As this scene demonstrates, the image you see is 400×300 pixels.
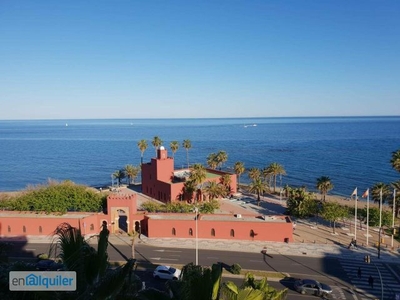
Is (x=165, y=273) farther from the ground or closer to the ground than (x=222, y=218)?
closer to the ground

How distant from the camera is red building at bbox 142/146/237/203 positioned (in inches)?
2175

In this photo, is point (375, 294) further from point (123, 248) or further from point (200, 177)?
point (200, 177)

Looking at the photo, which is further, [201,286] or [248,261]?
[248,261]

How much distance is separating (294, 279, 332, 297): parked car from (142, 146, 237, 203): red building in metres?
30.2

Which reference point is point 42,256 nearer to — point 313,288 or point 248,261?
point 248,261

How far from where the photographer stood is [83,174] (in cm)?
10869

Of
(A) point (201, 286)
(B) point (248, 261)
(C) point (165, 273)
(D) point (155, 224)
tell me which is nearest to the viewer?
(A) point (201, 286)

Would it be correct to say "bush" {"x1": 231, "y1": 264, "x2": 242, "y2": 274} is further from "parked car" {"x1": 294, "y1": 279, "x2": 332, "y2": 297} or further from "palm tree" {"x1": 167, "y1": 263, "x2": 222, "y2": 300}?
"palm tree" {"x1": 167, "y1": 263, "x2": 222, "y2": 300}

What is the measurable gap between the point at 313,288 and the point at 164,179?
119 ft

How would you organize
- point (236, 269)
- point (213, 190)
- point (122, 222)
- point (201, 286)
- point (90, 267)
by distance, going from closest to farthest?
point (201, 286)
point (90, 267)
point (236, 269)
point (122, 222)
point (213, 190)

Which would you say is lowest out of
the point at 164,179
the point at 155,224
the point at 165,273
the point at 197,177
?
the point at 165,273

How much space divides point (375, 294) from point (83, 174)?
97.3 m

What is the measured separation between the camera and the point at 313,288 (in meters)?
26.3

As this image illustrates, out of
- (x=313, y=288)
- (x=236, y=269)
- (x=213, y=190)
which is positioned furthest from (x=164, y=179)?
(x=313, y=288)
